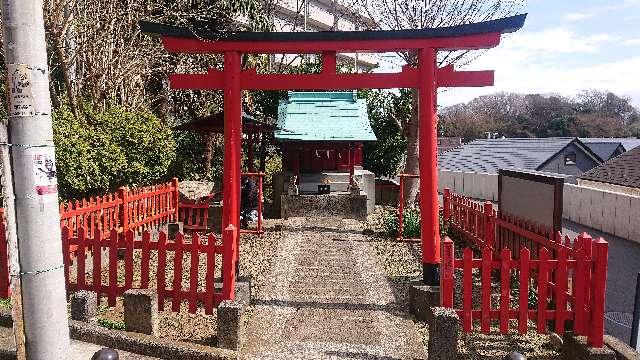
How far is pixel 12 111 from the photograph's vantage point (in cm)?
334

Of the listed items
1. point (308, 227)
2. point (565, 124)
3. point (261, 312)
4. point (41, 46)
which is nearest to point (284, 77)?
point (261, 312)

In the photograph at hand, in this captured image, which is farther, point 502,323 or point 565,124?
point 565,124

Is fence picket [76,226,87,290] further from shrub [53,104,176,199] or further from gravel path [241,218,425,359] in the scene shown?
shrub [53,104,176,199]

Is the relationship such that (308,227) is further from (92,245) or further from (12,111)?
(12,111)

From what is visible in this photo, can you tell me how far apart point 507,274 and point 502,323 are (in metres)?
0.57

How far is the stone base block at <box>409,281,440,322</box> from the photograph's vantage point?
6.09 meters

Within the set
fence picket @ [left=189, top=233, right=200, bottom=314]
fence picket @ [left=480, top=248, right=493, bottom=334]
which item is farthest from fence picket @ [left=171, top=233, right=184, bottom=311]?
fence picket @ [left=480, top=248, right=493, bottom=334]

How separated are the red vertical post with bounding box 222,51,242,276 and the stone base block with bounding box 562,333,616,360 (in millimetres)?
4295

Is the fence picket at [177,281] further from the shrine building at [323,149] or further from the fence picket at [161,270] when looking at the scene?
the shrine building at [323,149]

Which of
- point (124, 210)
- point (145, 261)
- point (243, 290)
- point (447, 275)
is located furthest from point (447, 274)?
point (124, 210)

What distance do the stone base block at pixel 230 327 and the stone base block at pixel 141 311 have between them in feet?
2.69

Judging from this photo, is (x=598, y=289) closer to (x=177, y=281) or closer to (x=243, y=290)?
(x=243, y=290)

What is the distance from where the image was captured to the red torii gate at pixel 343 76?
6.61 metres

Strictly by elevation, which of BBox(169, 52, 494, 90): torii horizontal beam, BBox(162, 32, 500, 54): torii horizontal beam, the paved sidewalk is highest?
BBox(162, 32, 500, 54): torii horizontal beam
